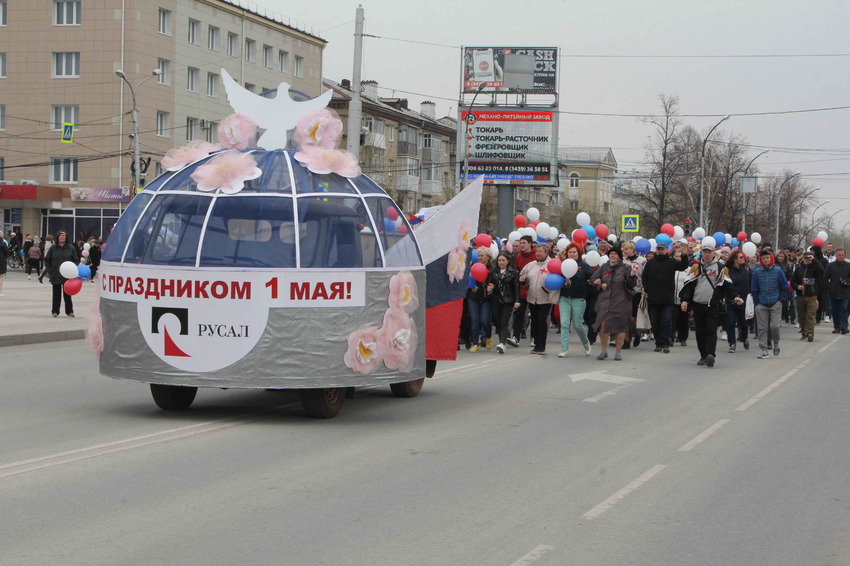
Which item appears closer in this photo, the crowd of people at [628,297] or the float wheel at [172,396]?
the float wheel at [172,396]

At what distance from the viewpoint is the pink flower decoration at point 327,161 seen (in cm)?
998

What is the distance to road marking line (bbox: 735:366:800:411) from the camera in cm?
1204

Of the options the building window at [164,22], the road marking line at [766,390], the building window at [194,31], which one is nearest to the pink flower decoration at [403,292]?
the road marking line at [766,390]

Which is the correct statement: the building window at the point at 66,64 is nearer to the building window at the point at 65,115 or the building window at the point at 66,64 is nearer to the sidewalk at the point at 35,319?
the building window at the point at 65,115

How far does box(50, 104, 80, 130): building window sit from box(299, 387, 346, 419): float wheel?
1837 inches

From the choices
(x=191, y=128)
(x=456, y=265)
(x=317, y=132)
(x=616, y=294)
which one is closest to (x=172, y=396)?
(x=317, y=132)

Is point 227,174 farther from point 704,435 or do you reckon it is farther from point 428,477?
point 704,435

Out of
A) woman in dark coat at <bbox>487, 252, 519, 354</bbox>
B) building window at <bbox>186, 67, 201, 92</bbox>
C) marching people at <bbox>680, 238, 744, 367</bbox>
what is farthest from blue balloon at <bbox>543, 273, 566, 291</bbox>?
building window at <bbox>186, 67, 201, 92</bbox>

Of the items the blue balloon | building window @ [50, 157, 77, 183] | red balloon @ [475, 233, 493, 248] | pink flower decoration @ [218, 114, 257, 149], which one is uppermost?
building window @ [50, 157, 77, 183]

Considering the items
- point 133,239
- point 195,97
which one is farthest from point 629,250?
point 195,97

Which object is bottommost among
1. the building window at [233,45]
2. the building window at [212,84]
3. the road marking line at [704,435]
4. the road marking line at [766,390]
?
the road marking line at [766,390]

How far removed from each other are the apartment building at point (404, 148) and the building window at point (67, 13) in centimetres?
1802

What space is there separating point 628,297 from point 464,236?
200 inches

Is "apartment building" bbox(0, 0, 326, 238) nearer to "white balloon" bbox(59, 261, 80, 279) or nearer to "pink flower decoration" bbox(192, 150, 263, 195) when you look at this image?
"white balloon" bbox(59, 261, 80, 279)
